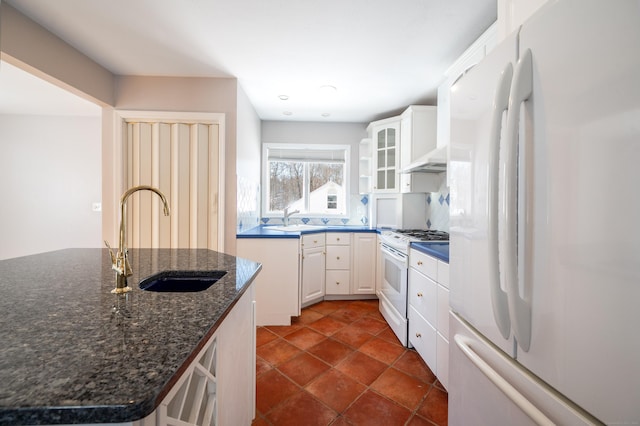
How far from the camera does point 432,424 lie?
1362 millimetres

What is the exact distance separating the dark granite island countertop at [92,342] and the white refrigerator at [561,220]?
2.59 ft

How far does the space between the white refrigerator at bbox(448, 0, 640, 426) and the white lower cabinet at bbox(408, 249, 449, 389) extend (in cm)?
79

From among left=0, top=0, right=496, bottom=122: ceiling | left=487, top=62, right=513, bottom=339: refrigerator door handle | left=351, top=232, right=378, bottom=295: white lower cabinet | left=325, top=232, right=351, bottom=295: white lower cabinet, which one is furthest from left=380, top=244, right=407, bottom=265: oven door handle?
left=0, top=0, right=496, bottom=122: ceiling

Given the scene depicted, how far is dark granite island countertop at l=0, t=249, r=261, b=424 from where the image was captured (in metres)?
0.37

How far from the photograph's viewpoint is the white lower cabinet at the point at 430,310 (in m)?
1.56

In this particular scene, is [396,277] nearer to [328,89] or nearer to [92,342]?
[328,89]

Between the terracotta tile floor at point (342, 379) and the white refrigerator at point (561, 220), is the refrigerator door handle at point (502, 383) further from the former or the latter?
the terracotta tile floor at point (342, 379)

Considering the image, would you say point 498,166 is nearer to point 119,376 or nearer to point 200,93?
point 119,376

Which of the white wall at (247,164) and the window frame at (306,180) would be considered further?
the window frame at (306,180)

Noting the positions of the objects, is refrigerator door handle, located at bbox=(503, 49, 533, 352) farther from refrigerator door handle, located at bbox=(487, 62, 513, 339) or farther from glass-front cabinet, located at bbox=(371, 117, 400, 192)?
glass-front cabinet, located at bbox=(371, 117, 400, 192)

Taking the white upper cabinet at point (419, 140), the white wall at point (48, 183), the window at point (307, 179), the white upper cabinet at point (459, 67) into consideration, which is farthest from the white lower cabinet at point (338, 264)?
the white wall at point (48, 183)

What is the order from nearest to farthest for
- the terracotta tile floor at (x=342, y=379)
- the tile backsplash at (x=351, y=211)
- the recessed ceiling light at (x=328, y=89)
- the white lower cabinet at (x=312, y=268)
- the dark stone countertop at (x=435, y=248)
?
the terracotta tile floor at (x=342, y=379) < the dark stone countertop at (x=435, y=248) < the recessed ceiling light at (x=328, y=89) < the tile backsplash at (x=351, y=211) < the white lower cabinet at (x=312, y=268)

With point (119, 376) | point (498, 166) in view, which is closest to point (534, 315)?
point (498, 166)

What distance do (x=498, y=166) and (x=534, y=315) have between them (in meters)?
0.38
